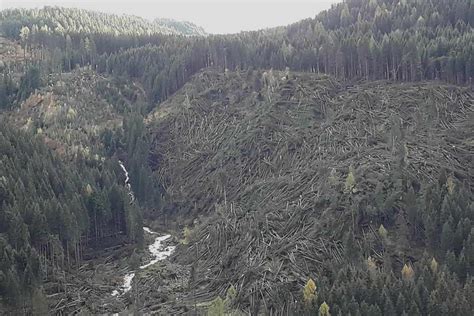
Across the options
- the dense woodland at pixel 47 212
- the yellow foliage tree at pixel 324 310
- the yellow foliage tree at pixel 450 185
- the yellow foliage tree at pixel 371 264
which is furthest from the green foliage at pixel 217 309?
the yellow foliage tree at pixel 450 185

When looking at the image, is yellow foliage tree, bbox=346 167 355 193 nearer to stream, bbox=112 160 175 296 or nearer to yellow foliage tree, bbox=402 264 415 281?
yellow foliage tree, bbox=402 264 415 281

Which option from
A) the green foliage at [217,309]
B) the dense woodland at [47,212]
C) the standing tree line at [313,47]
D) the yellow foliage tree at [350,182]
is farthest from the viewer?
the standing tree line at [313,47]

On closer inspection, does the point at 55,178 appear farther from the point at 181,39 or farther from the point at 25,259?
the point at 181,39

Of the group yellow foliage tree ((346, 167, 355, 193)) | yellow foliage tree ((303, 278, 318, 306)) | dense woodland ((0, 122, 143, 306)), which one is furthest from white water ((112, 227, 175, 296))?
yellow foliage tree ((346, 167, 355, 193))

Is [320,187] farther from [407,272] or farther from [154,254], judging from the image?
[154,254]

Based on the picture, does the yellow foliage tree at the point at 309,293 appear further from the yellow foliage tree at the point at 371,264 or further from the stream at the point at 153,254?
the stream at the point at 153,254
